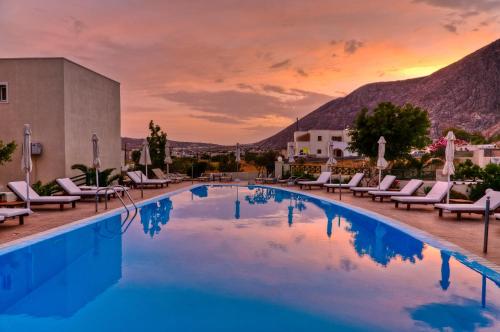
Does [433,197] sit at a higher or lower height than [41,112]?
lower

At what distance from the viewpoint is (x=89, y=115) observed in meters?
18.8

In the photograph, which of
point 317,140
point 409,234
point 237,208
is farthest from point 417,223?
point 317,140

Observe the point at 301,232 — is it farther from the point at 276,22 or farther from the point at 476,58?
the point at 476,58

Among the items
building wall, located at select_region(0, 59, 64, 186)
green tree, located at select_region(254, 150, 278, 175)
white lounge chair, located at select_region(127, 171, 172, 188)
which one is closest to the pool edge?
building wall, located at select_region(0, 59, 64, 186)

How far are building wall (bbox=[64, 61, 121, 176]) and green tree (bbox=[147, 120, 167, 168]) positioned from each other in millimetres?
2811

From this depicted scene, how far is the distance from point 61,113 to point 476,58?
75022mm

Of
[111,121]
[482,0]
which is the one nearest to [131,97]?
[111,121]

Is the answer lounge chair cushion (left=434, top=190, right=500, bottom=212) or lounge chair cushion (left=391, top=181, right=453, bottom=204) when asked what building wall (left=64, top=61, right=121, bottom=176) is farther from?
lounge chair cushion (left=434, top=190, right=500, bottom=212)

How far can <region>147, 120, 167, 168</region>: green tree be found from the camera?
25438 millimetres

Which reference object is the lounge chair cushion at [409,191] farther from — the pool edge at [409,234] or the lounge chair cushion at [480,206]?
the lounge chair cushion at [480,206]

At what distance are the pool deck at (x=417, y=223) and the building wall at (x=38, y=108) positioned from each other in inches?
166

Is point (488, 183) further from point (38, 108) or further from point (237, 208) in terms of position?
point (38, 108)

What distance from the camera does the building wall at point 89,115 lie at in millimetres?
16938

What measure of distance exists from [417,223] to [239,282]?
18.4ft
